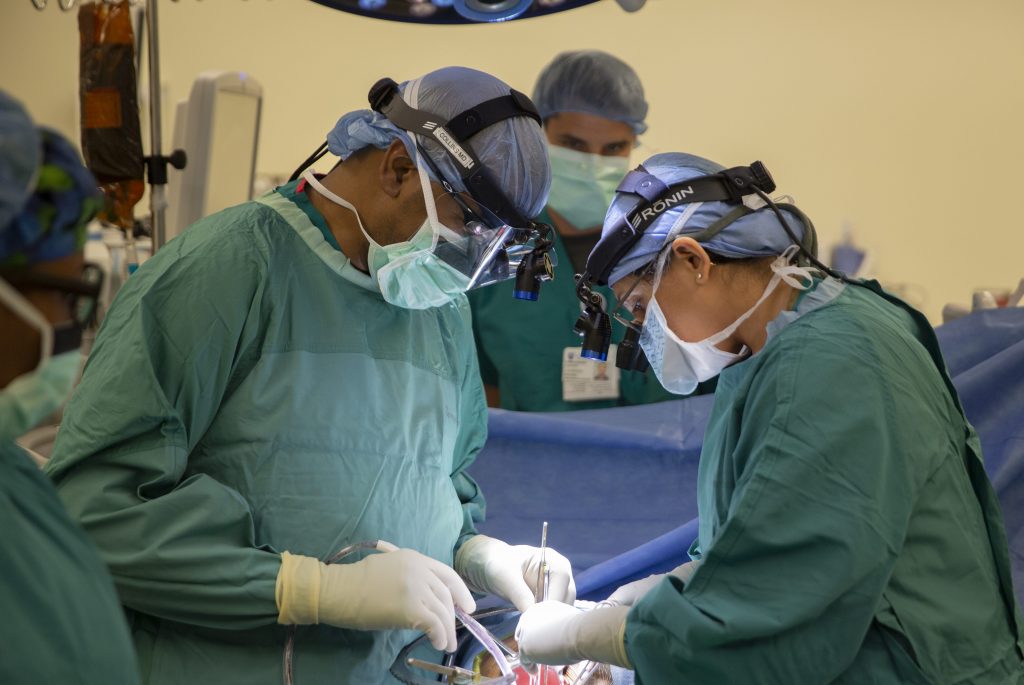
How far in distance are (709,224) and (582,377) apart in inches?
51.6

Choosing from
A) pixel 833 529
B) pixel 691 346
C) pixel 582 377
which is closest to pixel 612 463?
pixel 582 377

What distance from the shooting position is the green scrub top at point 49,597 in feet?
2.80

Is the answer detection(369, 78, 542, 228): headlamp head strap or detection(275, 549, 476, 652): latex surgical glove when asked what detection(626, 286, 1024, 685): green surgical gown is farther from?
detection(369, 78, 542, 228): headlamp head strap

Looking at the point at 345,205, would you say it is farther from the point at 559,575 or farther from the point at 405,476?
the point at 559,575

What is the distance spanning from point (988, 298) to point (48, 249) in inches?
95.6

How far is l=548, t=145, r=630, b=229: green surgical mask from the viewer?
2.93 metres

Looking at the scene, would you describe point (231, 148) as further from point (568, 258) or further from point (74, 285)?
point (74, 285)

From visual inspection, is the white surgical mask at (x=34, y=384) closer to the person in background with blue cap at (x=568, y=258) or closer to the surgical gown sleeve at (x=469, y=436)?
the surgical gown sleeve at (x=469, y=436)

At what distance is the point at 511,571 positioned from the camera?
6.09 feet

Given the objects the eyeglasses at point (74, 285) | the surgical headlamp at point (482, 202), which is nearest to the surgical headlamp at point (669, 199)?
the surgical headlamp at point (482, 202)

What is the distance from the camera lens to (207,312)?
1454 millimetres

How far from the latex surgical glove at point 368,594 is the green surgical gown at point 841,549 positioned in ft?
1.02

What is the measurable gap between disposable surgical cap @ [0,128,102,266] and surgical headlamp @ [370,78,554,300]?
2.56 feet

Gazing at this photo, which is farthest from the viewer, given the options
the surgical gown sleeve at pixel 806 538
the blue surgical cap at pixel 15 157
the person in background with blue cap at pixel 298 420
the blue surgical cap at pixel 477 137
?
the blue surgical cap at pixel 477 137
